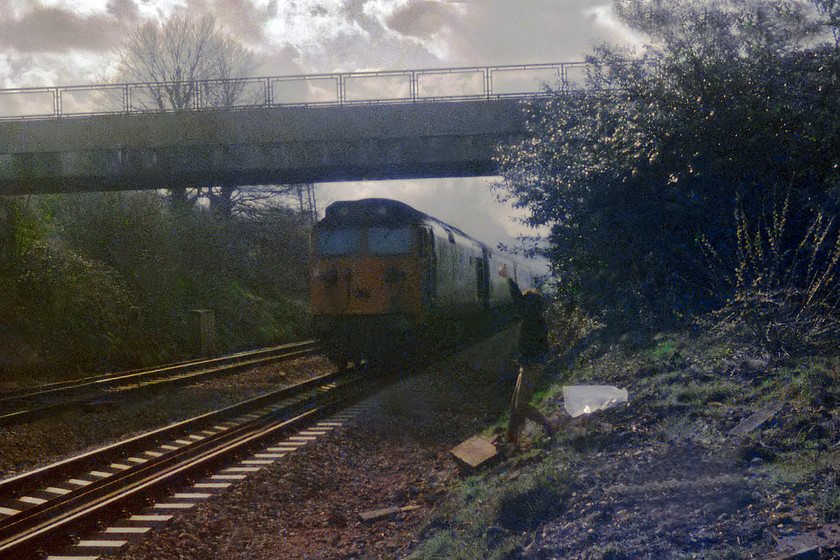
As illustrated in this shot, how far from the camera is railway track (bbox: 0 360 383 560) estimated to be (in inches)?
190

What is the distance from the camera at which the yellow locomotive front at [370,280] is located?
12.2 m

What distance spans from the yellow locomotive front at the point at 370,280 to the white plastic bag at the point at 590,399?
657 cm

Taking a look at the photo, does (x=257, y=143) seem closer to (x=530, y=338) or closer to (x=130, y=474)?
(x=130, y=474)

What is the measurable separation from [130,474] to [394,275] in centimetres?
680

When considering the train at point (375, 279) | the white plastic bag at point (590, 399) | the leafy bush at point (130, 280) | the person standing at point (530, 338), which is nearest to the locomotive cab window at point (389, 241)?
the train at point (375, 279)

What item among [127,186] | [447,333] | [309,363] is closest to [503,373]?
[447,333]

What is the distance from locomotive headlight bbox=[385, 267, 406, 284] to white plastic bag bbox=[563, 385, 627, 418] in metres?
6.73

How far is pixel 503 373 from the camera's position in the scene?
41.5 ft

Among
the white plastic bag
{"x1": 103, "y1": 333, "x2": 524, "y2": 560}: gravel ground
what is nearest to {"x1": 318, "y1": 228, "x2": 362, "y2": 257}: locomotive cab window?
{"x1": 103, "y1": 333, "x2": 524, "y2": 560}: gravel ground

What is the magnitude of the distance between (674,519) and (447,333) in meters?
11.1

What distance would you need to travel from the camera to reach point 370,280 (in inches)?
487

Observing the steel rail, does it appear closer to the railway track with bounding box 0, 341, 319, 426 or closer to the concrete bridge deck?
the railway track with bounding box 0, 341, 319, 426

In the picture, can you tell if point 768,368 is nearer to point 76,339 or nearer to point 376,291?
point 376,291

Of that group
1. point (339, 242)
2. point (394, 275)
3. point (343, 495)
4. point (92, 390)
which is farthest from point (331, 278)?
point (343, 495)
